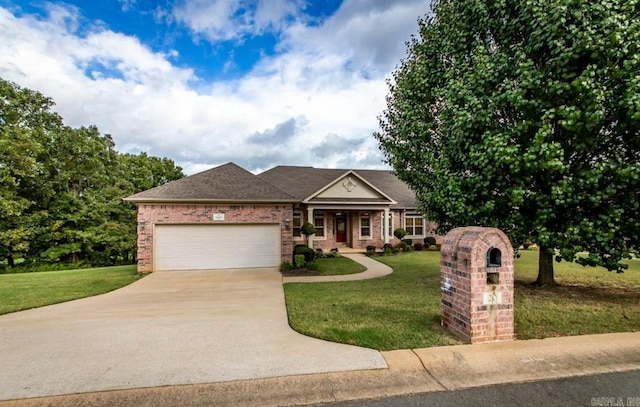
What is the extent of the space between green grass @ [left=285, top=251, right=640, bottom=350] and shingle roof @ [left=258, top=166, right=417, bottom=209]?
9984mm

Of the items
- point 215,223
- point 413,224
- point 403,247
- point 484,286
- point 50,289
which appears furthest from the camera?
point 413,224

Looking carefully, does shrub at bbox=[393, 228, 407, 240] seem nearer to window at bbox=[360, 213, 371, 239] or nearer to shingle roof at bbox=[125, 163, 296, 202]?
window at bbox=[360, 213, 371, 239]

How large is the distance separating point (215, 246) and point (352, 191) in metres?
8.46

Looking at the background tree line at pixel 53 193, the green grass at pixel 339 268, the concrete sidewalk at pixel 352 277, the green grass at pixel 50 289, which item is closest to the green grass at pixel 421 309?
the concrete sidewalk at pixel 352 277

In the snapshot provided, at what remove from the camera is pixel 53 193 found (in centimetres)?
1714

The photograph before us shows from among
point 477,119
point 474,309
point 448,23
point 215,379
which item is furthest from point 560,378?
point 448,23

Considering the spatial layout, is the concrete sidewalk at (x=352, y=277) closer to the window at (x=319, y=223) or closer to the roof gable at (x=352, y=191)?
the roof gable at (x=352, y=191)

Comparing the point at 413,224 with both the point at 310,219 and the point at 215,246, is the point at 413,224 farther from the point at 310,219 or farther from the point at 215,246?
the point at 215,246

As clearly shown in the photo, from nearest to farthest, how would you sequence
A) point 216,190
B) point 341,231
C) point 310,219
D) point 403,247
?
point 216,190 → point 310,219 → point 403,247 → point 341,231

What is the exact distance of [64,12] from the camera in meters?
8.77

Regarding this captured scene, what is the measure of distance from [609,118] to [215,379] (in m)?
7.36

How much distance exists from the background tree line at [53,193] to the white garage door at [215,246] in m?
9.49

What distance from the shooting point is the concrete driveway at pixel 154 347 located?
3.17m

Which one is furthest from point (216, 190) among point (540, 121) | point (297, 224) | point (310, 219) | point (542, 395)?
point (542, 395)
